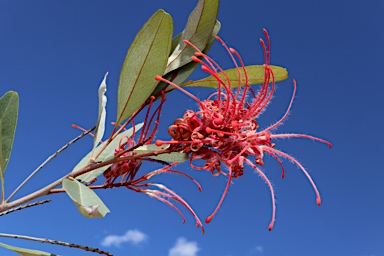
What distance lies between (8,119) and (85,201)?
25.1 inches

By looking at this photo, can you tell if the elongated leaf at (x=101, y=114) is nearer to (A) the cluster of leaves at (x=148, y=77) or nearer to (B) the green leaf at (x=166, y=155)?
(A) the cluster of leaves at (x=148, y=77)

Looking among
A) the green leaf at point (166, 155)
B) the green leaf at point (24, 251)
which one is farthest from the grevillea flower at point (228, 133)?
the green leaf at point (24, 251)

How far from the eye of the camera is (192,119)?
1.26m

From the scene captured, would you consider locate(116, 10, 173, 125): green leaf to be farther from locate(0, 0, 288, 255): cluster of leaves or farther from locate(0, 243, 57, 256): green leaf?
locate(0, 243, 57, 256): green leaf

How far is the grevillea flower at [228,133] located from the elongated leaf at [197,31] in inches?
2.3

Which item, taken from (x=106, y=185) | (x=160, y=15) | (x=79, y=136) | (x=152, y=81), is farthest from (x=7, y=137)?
(x=160, y=15)

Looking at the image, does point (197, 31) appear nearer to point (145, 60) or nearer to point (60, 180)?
point (145, 60)

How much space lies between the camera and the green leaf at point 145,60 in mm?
1252

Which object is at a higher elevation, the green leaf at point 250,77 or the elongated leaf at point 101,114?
the green leaf at point 250,77

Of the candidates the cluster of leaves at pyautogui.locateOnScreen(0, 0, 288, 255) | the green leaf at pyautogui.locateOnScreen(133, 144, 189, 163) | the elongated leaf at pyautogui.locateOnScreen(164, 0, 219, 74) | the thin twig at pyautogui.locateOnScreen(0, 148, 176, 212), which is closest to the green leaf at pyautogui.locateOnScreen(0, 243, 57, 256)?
the cluster of leaves at pyautogui.locateOnScreen(0, 0, 288, 255)

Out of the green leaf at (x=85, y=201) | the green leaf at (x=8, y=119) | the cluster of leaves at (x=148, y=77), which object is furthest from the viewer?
the green leaf at (x=8, y=119)

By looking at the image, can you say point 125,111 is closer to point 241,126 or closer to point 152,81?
point 152,81

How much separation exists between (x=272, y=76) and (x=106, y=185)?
1.91 feet

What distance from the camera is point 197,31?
4.48 feet
